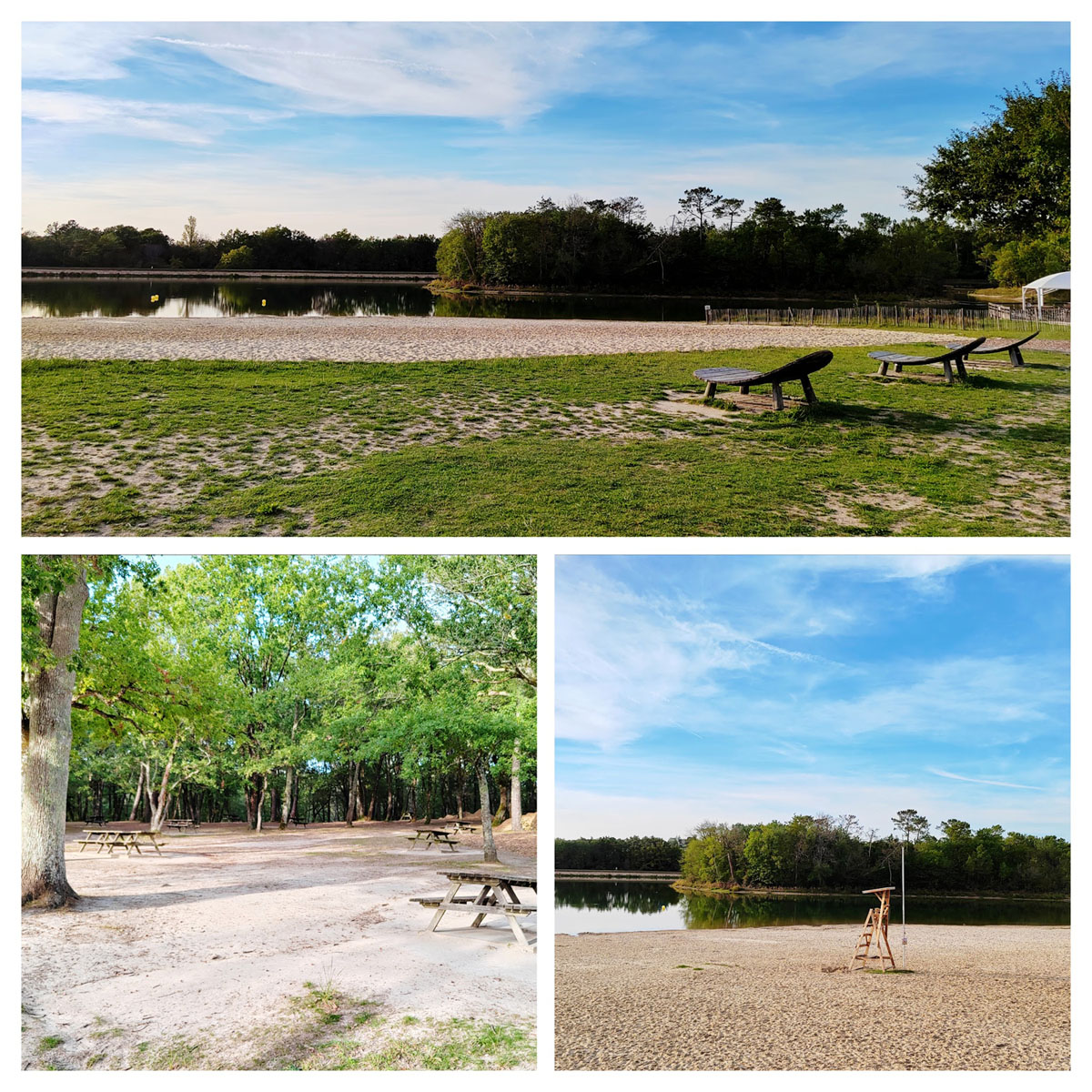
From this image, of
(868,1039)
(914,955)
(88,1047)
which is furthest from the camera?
(914,955)

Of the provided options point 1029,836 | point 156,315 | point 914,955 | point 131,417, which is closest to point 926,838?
point 1029,836

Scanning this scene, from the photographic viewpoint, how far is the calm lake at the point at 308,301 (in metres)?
24.2

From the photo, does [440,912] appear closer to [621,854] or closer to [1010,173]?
[621,854]

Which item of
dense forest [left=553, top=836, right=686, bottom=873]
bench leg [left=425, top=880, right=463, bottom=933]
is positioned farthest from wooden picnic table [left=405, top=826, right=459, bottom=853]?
bench leg [left=425, top=880, right=463, bottom=933]

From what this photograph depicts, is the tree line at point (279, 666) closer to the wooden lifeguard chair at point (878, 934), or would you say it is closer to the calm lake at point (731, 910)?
the calm lake at point (731, 910)

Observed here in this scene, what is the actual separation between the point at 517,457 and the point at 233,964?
5.52 metres

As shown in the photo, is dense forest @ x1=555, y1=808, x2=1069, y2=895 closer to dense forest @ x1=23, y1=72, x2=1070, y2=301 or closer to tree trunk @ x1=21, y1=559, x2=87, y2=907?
tree trunk @ x1=21, y1=559, x2=87, y2=907

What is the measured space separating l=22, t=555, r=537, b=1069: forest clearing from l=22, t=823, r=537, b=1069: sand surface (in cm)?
2

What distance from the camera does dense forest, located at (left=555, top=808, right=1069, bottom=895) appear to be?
12.6 meters

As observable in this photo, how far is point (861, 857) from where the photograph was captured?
14320 millimetres

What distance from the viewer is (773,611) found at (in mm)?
11930

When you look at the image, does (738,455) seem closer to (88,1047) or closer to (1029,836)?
(1029,836)

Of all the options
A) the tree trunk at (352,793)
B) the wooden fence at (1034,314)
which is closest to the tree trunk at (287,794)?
the tree trunk at (352,793)

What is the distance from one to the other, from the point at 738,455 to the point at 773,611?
2829 millimetres
